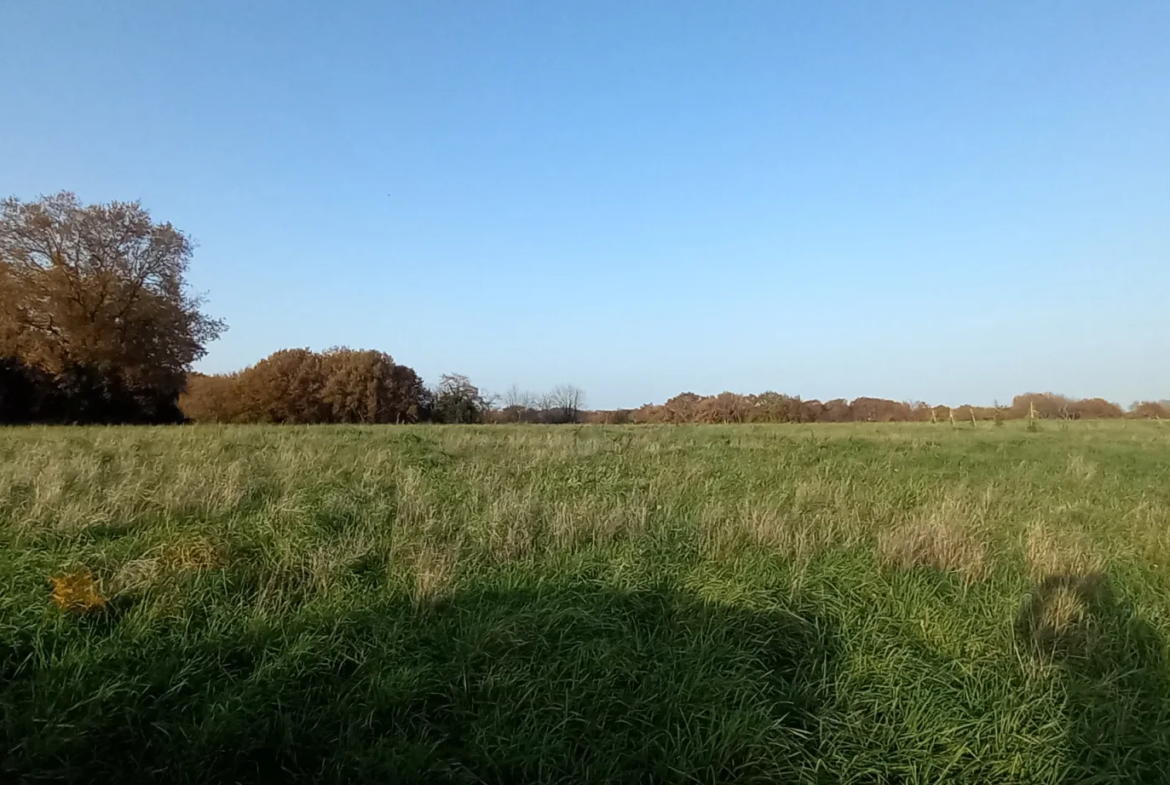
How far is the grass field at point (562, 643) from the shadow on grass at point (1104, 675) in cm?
1

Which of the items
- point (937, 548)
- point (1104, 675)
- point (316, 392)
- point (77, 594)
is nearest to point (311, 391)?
point (316, 392)

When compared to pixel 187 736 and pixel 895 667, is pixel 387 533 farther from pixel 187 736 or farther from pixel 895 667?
pixel 895 667

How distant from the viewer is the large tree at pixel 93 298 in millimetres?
25734

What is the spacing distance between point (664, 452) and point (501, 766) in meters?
11.1

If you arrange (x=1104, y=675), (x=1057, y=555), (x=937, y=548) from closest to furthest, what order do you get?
1. (x=1104, y=675)
2. (x=1057, y=555)
3. (x=937, y=548)

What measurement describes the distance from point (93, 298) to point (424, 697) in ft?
100

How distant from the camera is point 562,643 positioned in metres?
3.92

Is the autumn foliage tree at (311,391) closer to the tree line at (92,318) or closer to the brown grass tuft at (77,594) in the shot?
the tree line at (92,318)

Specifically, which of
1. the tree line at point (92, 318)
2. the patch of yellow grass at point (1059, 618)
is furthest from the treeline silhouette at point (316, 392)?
the patch of yellow grass at point (1059, 618)

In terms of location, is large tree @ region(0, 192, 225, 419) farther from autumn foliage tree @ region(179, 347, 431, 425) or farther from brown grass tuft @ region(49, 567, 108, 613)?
brown grass tuft @ region(49, 567, 108, 613)

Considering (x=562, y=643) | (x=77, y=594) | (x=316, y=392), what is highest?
(x=316, y=392)

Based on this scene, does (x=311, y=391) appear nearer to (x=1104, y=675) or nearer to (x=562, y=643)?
(x=562, y=643)

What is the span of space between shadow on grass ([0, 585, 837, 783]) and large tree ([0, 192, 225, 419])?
27899 mm

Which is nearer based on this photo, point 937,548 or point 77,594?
point 77,594
